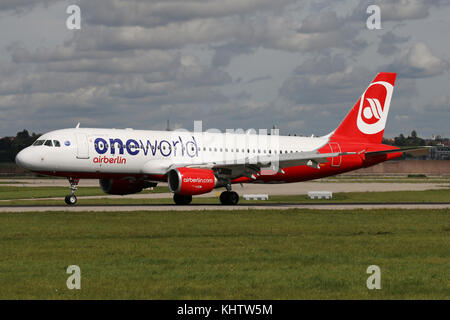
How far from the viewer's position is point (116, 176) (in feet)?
136

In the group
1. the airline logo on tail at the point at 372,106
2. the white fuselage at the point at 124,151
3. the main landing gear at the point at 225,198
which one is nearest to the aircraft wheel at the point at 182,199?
the main landing gear at the point at 225,198

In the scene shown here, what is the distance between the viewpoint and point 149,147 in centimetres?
4153

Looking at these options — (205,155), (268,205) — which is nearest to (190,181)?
(205,155)

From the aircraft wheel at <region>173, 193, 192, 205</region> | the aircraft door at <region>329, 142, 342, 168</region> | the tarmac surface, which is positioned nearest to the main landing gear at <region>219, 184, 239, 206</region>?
the tarmac surface

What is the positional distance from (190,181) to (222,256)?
64.1 feet

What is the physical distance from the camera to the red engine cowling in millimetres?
39094

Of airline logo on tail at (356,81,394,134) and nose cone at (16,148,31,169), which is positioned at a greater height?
airline logo on tail at (356,81,394,134)

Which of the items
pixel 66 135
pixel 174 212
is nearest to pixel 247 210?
pixel 174 212

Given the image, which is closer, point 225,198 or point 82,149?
point 82,149

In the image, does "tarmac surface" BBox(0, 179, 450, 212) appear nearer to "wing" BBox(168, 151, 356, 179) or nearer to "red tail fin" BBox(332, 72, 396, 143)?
"wing" BBox(168, 151, 356, 179)

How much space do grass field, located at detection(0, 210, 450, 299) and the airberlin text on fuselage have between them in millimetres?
7923

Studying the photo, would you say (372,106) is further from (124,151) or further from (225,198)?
(124,151)

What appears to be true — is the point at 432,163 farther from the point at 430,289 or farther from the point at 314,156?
the point at 430,289

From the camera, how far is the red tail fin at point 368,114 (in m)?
50.2
